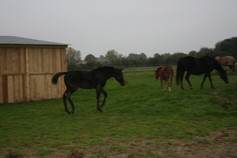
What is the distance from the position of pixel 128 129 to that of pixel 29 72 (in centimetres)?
986

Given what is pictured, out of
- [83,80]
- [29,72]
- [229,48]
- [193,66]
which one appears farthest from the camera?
[229,48]

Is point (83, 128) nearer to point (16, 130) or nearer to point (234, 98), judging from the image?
point (16, 130)

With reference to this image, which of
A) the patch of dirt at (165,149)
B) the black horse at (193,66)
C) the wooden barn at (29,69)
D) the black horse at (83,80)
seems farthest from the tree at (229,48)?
the patch of dirt at (165,149)

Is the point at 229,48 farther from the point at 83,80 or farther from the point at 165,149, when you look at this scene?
the point at 165,149

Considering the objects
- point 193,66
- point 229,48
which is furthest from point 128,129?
point 229,48

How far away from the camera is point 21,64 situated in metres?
14.2

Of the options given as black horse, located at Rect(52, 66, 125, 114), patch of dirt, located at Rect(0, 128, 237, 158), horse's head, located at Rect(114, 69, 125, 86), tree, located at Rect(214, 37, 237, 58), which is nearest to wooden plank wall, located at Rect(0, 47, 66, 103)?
black horse, located at Rect(52, 66, 125, 114)

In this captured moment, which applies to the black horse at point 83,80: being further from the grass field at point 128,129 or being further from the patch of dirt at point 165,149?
the patch of dirt at point 165,149

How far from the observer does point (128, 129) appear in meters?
6.51

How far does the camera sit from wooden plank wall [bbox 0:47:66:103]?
13.8 meters

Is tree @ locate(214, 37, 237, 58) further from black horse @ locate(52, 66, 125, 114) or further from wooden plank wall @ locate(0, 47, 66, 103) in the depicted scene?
black horse @ locate(52, 66, 125, 114)

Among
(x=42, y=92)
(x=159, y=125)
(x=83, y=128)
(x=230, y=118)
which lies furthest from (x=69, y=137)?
(x=42, y=92)

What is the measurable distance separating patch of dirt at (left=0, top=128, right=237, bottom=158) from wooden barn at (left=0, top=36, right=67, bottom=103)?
1051cm

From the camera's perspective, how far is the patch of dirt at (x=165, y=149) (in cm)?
444
